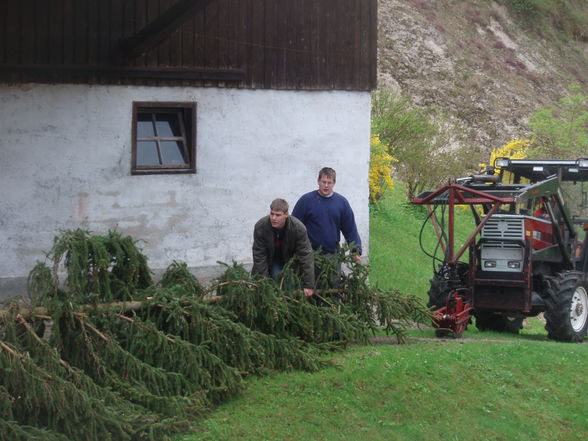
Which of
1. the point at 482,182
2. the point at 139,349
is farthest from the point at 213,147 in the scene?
the point at 139,349

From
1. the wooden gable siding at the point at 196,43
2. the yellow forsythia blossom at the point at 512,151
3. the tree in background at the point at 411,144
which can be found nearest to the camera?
the wooden gable siding at the point at 196,43

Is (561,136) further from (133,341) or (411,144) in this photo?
(133,341)

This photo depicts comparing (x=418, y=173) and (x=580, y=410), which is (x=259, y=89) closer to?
(x=580, y=410)

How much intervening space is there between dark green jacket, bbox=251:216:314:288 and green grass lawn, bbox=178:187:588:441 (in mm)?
939

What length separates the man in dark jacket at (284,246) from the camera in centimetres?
968

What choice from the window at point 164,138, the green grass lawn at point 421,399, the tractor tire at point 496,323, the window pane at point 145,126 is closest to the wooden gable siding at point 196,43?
the window at point 164,138

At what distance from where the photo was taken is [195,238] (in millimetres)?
14422

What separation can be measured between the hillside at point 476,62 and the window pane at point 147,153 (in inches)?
986

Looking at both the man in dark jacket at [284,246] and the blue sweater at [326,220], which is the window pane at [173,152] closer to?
the blue sweater at [326,220]

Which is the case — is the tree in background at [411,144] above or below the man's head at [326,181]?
above

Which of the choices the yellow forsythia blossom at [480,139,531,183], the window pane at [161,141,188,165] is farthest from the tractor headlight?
the yellow forsythia blossom at [480,139,531,183]

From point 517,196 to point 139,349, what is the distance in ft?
19.2

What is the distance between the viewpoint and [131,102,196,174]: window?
14.0m

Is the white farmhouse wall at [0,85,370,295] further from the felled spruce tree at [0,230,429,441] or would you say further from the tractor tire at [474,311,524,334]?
the felled spruce tree at [0,230,429,441]
